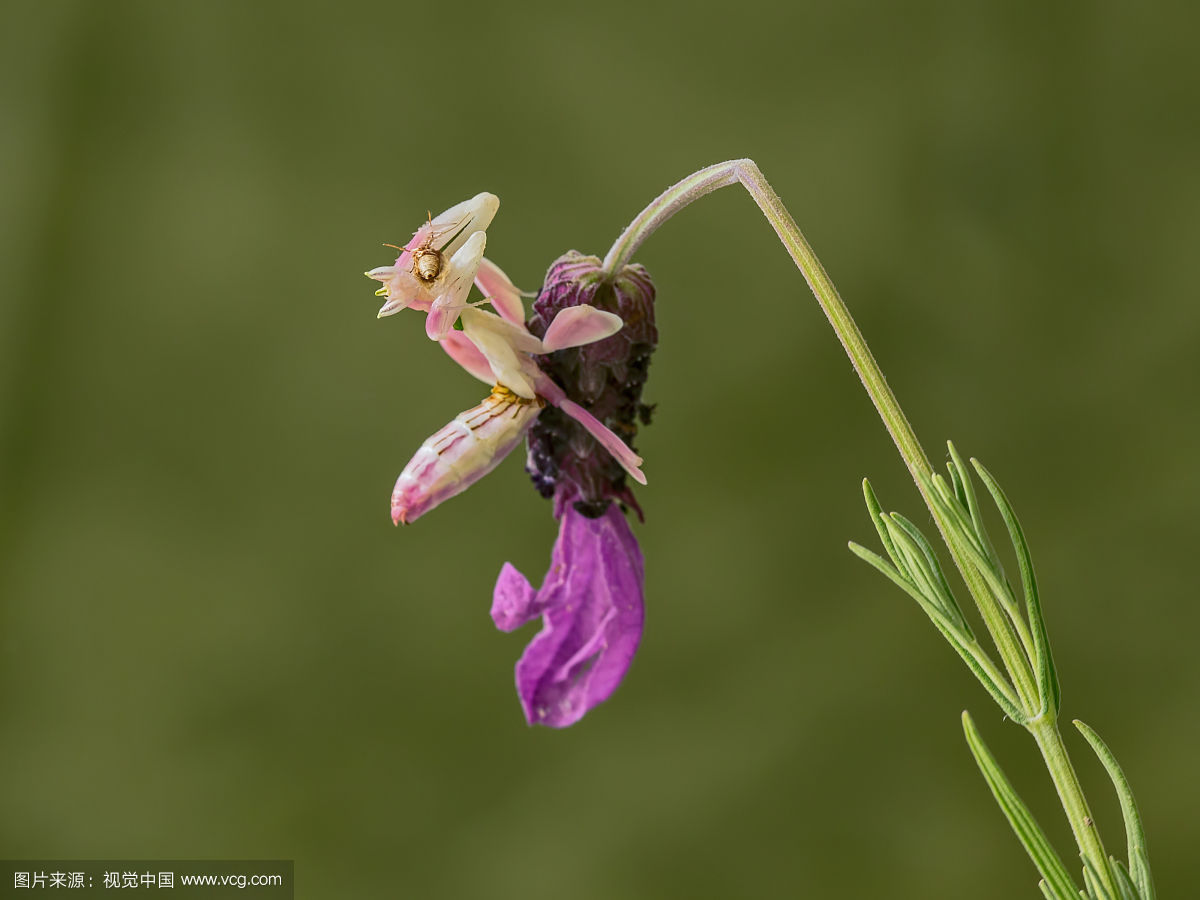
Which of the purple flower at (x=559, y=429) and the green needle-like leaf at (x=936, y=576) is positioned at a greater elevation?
the purple flower at (x=559, y=429)

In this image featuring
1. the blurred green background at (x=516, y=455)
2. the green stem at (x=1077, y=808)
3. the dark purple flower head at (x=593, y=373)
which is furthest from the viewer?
the blurred green background at (x=516, y=455)

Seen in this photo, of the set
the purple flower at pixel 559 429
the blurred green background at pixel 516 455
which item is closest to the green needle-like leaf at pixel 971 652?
the purple flower at pixel 559 429

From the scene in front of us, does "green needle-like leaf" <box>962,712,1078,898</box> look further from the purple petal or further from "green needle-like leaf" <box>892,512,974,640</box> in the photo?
the purple petal

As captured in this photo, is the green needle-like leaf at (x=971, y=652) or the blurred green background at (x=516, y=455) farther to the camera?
the blurred green background at (x=516, y=455)

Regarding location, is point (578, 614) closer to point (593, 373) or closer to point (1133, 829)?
point (593, 373)

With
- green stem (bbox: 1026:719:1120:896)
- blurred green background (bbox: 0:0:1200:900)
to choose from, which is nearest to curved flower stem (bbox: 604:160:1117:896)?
green stem (bbox: 1026:719:1120:896)

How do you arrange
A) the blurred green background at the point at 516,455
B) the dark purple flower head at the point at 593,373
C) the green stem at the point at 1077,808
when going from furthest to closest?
the blurred green background at the point at 516,455, the dark purple flower head at the point at 593,373, the green stem at the point at 1077,808

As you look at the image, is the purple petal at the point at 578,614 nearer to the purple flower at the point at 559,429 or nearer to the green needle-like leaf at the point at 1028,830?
the purple flower at the point at 559,429
